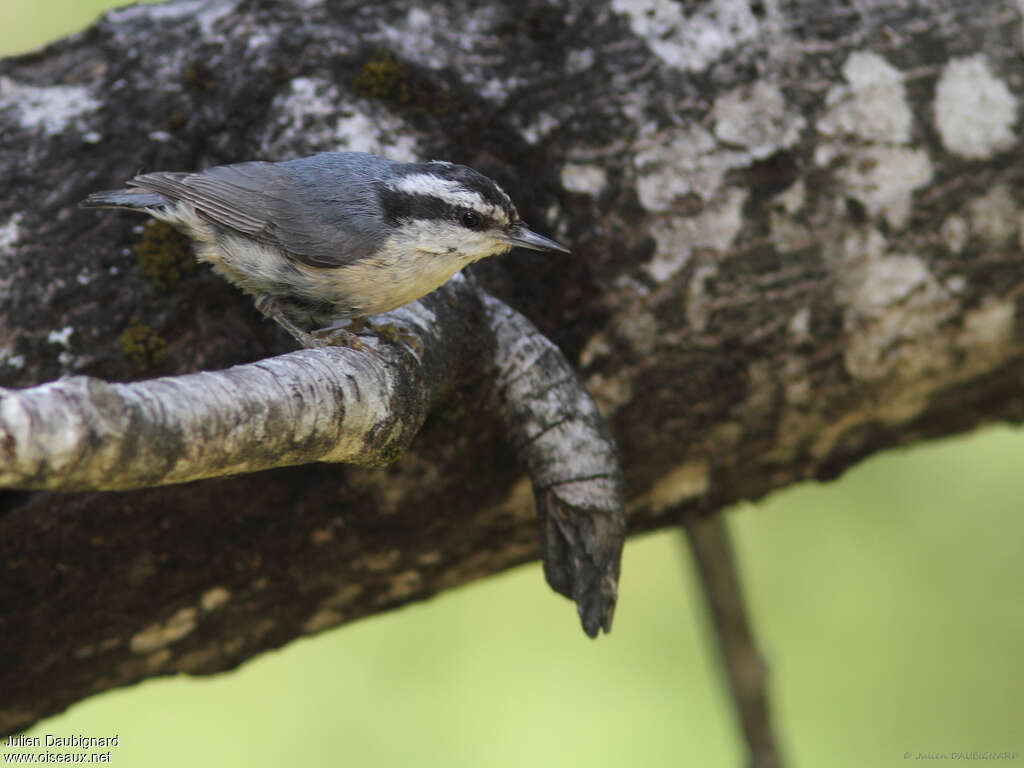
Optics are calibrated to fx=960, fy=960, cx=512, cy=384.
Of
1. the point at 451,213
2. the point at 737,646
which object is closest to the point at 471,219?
the point at 451,213

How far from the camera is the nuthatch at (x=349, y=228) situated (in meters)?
2.24

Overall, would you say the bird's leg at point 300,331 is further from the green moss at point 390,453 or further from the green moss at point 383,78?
the green moss at point 383,78

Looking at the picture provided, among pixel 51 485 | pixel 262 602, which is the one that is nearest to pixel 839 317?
pixel 262 602

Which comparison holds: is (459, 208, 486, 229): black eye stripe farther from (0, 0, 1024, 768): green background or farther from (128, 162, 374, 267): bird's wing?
(0, 0, 1024, 768): green background

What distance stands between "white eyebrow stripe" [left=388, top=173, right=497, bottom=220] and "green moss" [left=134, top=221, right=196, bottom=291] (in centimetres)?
55

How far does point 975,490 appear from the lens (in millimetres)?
4977

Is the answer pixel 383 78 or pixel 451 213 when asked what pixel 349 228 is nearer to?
pixel 451 213

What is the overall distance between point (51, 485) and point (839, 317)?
6.73 ft

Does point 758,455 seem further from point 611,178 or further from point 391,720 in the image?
point 391,720

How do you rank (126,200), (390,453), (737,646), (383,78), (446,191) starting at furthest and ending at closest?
(737,646) < (383,78) < (446,191) < (126,200) < (390,453)

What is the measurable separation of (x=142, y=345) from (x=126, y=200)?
33cm

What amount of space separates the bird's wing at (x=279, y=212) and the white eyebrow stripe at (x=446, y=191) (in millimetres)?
155

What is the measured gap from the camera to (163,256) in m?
2.31

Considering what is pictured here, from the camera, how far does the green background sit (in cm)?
457
